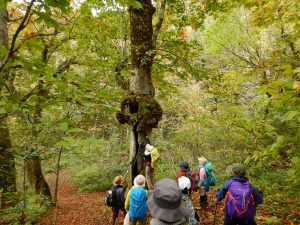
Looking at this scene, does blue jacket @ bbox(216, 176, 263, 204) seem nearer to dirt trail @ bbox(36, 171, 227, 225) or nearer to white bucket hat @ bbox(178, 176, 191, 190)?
white bucket hat @ bbox(178, 176, 191, 190)

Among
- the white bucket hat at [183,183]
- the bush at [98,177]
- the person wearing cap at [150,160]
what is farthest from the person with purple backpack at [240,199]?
the bush at [98,177]

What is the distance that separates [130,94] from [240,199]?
155 inches

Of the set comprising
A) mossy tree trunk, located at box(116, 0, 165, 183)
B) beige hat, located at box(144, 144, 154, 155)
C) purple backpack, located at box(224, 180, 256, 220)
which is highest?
mossy tree trunk, located at box(116, 0, 165, 183)

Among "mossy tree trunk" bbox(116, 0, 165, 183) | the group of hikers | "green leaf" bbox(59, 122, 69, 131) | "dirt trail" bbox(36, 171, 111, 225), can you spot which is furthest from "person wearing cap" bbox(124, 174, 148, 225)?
"dirt trail" bbox(36, 171, 111, 225)

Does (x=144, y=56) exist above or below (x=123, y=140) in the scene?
above

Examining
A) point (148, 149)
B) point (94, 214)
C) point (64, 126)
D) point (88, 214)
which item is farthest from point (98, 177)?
point (64, 126)

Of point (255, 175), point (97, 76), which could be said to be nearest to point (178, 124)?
point (255, 175)

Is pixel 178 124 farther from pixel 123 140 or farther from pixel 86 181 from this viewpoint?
pixel 86 181

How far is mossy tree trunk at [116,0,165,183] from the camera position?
667cm

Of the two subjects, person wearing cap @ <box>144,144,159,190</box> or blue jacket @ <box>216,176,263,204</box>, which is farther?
person wearing cap @ <box>144,144,159,190</box>

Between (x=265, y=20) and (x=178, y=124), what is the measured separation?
434 inches

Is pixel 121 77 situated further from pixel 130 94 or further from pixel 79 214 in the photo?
pixel 79 214

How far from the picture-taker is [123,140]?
1606cm

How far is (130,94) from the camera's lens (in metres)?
6.84
